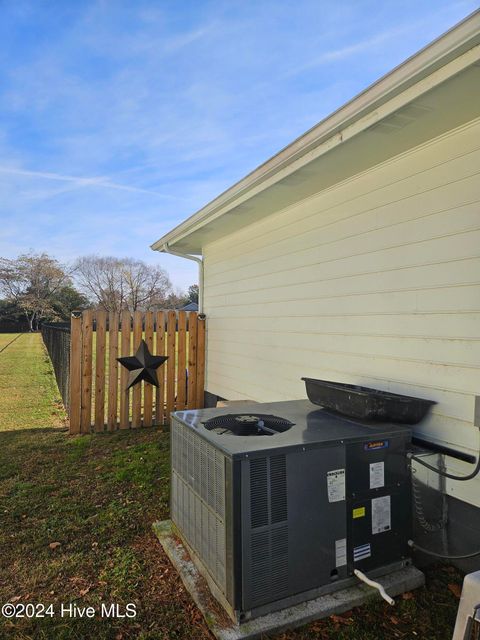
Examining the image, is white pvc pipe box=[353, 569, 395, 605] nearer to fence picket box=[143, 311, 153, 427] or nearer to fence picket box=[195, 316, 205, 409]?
fence picket box=[143, 311, 153, 427]

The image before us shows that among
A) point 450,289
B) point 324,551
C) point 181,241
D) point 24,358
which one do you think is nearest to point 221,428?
point 324,551

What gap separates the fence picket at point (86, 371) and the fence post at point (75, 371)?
0.05 m

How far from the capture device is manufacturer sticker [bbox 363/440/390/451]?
6.60 ft

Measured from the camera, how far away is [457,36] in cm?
155

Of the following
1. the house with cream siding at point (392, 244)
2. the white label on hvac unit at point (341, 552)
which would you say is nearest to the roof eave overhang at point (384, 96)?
the house with cream siding at point (392, 244)

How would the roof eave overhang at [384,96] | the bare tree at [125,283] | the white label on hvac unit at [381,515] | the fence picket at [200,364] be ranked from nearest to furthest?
the roof eave overhang at [384,96]
the white label on hvac unit at [381,515]
the fence picket at [200,364]
the bare tree at [125,283]

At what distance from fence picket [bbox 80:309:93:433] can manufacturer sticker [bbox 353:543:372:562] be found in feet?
13.4

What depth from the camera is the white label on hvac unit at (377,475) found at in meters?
2.03

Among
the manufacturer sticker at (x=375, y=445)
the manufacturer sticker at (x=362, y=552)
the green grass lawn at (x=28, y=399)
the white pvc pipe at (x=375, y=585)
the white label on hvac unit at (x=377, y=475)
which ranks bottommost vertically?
the green grass lawn at (x=28, y=399)

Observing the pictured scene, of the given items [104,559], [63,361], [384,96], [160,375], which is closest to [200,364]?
[160,375]

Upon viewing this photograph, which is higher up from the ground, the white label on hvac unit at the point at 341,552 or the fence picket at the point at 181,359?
A: the fence picket at the point at 181,359

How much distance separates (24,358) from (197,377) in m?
11.3

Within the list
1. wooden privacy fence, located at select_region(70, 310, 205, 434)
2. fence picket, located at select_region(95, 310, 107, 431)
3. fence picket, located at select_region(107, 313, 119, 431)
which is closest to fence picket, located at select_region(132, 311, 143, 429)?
wooden privacy fence, located at select_region(70, 310, 205, 434)

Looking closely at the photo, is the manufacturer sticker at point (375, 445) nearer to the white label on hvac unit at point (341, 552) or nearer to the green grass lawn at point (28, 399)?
the white label on hvac unit at point (341, 552)
